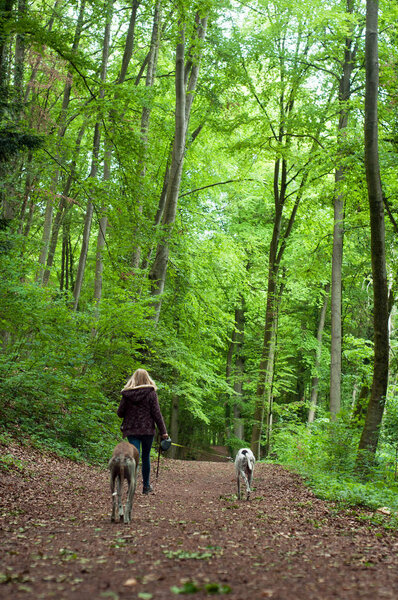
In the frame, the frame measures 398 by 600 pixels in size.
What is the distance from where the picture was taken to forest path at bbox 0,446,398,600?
11.6 feet

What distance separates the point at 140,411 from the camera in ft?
25.4

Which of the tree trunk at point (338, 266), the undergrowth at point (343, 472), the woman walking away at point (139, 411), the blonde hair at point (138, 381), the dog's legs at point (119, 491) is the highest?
the tree trunk at point (338, 266)

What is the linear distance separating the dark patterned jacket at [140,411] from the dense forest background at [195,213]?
3330mm

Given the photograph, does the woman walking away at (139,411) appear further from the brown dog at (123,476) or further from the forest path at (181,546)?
the brown dog at (123,476)

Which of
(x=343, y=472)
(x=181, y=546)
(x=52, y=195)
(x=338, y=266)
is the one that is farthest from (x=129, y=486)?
(x=338, y=266)

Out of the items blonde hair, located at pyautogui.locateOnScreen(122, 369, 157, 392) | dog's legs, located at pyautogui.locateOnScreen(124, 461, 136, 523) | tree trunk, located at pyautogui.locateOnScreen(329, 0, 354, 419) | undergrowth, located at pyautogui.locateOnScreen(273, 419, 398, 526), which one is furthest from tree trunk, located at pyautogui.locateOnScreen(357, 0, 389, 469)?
dog's legs, located at pyautogui.locateOnScreen(124, 461, 136, 523)

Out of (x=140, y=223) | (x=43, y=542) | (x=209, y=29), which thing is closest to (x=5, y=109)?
(x=140, y=223)

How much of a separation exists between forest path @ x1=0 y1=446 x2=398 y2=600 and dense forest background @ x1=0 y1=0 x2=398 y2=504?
211 cm

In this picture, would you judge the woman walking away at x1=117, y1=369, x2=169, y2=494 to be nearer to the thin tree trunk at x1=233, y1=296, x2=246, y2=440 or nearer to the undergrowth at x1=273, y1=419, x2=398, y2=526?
the undergrowth at x1=273, y1=419, x2=398, y2=526

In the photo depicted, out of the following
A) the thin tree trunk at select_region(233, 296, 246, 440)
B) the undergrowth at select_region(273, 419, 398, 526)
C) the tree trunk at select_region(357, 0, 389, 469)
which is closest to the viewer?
the undergrowth at select_region(273, 419, 398, 526)

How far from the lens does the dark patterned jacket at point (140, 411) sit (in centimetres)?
770

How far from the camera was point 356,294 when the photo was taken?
923 inches

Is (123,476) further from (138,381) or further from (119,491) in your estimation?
(138,381)

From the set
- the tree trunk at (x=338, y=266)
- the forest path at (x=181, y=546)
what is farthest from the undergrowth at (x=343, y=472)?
the tree trunk at (x=338, y=266)
